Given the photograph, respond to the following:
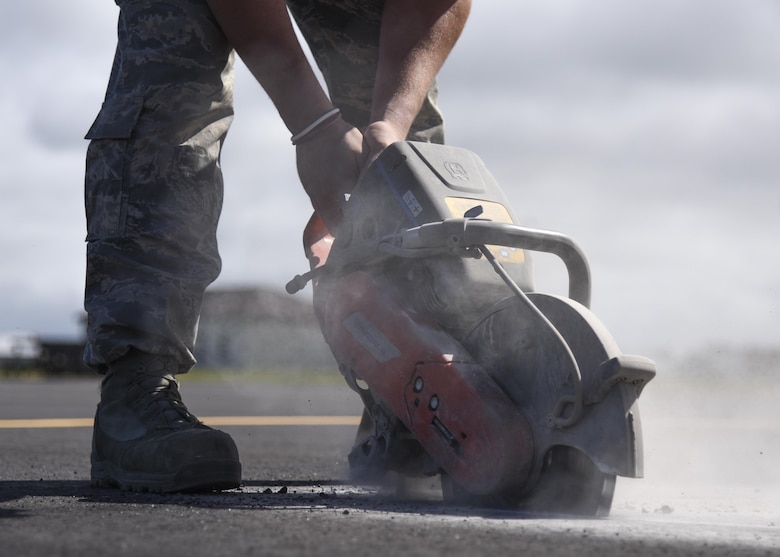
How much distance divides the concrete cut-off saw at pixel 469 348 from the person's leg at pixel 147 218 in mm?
407

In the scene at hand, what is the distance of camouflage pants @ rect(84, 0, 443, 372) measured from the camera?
2.86 metres

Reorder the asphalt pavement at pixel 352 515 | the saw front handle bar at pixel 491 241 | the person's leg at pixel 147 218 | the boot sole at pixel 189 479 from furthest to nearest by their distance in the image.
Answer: the person's leg at pixel 147 218
the boot sole at pixel 189 479
the saw front handle bar at pixel 491 241
the asphalt pavement at pixel 352 515

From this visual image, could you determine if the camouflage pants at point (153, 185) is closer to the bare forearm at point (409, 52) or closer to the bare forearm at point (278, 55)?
the bare forearm at point (278, 55)

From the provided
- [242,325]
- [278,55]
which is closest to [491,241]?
[278,55]

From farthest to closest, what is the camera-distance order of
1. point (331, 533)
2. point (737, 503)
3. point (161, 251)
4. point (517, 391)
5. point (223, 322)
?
point (223, 322)
point (161, 251)
point (737, 503)
point (517, 391)
point (331, 533)

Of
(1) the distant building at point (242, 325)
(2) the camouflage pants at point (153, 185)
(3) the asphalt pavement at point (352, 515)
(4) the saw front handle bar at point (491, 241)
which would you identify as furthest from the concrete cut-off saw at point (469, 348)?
(1) the distant building at point (242, 325)

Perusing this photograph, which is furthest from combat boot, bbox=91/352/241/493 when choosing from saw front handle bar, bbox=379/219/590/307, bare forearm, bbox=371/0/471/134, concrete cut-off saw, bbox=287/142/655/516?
bare forearm, bbox=371/0/471/134

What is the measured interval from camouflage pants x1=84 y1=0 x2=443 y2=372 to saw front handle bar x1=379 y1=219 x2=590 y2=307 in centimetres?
68

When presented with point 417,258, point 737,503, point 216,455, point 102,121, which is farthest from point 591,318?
point 102,121

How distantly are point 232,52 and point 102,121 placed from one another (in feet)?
1.40

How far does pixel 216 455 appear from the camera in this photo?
2.66 m

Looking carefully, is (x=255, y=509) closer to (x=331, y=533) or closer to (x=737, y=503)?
(x=331, y=533)

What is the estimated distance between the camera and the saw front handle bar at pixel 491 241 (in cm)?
237

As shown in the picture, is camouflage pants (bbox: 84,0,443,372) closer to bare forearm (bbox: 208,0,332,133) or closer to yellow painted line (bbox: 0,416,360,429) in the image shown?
bare forearm (bbox: 208,0,332,133)
